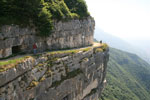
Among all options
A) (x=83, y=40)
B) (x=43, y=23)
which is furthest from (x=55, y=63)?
(x=83, y=40)

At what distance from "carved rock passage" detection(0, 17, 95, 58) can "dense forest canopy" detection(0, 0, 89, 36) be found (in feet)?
3.76

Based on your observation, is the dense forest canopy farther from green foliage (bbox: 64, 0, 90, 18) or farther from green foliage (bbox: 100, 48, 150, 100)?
green foliage (bbox: 100, 48, 150, 100)

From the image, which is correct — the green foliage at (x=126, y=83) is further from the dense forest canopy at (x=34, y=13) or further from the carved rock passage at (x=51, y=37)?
the dense forest canopy at (x=34, y=13)

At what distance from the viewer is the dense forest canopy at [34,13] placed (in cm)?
2041

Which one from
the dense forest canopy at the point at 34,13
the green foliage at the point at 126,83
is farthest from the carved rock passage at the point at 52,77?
the green foliage at the point at 126,83

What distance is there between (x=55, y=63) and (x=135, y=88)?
367 feet

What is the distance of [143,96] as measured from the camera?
111m

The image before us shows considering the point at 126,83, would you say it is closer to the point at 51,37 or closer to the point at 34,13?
the point at 51,37

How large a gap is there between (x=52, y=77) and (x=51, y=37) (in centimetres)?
873

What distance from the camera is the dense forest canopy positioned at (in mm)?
20406

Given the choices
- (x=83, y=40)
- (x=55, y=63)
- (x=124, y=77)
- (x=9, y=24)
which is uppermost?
(x=9, y=24)

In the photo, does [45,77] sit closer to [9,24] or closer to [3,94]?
[3,94]

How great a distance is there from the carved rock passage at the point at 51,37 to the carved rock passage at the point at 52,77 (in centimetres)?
401

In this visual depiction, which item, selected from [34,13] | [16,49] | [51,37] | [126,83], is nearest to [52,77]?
[16,49]
